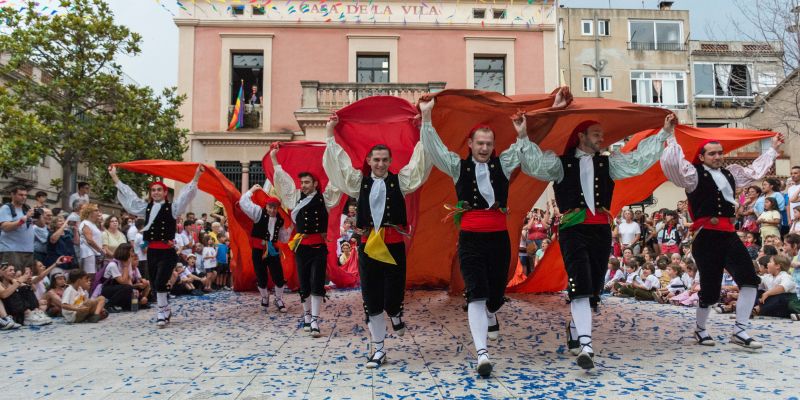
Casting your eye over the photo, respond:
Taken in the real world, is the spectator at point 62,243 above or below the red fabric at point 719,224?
below

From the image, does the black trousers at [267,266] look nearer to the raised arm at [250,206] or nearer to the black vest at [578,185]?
the raised arm at [250,206]

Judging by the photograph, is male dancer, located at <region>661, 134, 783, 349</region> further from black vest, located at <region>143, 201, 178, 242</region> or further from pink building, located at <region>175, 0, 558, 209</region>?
pink building, located at <region>175, 0, 558, 209</region>

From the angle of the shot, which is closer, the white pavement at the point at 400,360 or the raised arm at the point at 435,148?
the white pavement at the point at 400,360

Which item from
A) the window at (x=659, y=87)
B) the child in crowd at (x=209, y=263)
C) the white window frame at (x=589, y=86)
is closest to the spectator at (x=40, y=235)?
the child in crowd at (x=209, y=263)

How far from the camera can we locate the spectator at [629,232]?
11703 millimetres

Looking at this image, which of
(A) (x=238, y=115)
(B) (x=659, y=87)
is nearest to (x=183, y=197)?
(A) (x=238, y=115)

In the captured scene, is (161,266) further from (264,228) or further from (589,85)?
(589,85)

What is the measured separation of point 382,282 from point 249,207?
3798mm

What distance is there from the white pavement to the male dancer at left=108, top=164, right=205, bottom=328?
510 mm

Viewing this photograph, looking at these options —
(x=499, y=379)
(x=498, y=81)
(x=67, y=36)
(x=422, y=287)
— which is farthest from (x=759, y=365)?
(x=498, y=81)

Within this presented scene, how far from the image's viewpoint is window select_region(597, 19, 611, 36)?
28453 millimetres

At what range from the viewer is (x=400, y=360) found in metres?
4.66

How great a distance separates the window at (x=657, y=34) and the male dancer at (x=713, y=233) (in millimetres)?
26170

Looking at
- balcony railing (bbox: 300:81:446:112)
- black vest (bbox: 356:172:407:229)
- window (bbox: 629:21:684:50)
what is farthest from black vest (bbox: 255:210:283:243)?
window (bbox: 629:21:684:50)
